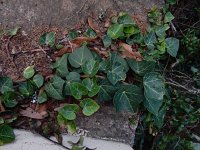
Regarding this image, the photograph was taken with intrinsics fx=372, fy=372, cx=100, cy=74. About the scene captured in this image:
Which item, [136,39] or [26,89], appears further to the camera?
[136,39]

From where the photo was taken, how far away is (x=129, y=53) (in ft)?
6.84

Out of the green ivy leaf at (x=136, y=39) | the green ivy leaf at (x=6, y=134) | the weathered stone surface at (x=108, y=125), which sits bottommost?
the weathered stone surface at (x=108, y=125)

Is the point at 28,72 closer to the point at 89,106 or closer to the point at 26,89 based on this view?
the point at 26,89

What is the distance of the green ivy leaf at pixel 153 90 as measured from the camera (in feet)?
6.37

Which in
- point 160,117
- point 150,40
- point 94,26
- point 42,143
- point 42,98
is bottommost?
point 160,117

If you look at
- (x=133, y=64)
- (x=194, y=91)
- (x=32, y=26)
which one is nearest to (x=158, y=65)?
(x=194, y=91)

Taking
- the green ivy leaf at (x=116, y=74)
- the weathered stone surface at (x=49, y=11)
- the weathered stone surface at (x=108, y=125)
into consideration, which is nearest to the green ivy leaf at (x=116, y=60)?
the green ivy leaf at (x=116, y=74)

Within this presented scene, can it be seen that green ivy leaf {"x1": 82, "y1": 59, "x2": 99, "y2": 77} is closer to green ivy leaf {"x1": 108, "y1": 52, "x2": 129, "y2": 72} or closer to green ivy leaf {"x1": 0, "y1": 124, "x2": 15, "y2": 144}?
green ivy leaf {"x1": 108, "y1": 52, "x2": 129, "y2": 72}

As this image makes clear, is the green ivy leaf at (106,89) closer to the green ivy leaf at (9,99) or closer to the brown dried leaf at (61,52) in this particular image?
the brown dried leaf at (61,52)

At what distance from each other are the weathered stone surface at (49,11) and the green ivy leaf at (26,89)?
370 mm

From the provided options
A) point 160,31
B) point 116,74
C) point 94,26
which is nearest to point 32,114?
point 116,74

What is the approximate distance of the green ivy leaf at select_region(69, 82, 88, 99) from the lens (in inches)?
73.0

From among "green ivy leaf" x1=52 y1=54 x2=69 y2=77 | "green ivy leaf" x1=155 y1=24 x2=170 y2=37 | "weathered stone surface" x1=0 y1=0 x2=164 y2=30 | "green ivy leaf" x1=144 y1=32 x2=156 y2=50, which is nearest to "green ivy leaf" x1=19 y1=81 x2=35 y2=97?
"green ivy leaf" x1=52 y1=54 x2=69 y2=77

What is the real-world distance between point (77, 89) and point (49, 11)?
557 mm
